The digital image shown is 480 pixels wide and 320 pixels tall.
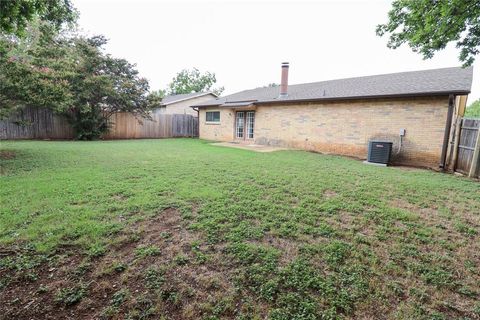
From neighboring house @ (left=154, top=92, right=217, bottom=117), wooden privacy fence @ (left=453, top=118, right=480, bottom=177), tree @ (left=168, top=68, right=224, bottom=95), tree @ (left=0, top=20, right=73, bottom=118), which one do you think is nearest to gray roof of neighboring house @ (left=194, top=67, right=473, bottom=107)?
wooden privacy fence @ (left=453, top=118, right=480, bottom=177)

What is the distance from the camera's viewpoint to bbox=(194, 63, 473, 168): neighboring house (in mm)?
8016

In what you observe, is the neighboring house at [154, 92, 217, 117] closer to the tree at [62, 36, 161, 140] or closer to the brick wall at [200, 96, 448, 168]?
the tree at [62, 36, 161, 140]

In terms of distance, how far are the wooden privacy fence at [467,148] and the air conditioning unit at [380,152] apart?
175 cm

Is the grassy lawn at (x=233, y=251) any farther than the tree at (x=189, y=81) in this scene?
No

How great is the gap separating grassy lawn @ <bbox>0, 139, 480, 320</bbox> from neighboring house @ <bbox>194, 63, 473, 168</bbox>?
13.1 ft

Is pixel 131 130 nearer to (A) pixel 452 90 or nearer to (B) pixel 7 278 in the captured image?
(B) pixel 7 278

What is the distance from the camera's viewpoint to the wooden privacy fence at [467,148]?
20.5 ft

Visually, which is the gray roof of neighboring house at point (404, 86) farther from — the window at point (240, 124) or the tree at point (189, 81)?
the tree at point (189, 81)

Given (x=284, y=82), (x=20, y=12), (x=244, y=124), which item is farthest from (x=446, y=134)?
(x=20, y=12)

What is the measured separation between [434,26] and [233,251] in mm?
6046

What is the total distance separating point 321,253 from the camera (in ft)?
8.34

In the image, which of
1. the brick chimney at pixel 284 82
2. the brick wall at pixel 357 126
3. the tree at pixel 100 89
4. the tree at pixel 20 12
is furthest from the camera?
the brick chimney at pixel 284 82

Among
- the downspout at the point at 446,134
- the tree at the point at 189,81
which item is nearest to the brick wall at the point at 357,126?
the downspout at the point at 446,134

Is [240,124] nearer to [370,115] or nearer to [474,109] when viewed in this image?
[370,115]
